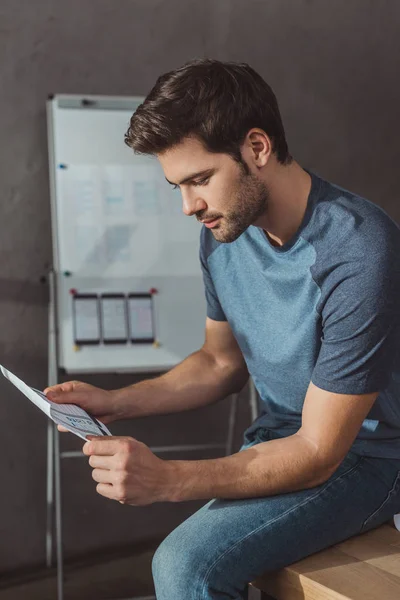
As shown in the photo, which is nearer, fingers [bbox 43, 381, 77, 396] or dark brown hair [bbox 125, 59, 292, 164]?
dark brown hair [bbox 125, 59, 292, 164]

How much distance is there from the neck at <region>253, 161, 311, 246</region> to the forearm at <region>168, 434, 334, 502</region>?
39cm

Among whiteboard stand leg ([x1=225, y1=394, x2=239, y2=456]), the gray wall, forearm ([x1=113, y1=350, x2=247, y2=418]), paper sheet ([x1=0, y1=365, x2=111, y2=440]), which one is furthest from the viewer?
whiteboard stand leg ([x1=225, y1=394, x2=239, y2=456])

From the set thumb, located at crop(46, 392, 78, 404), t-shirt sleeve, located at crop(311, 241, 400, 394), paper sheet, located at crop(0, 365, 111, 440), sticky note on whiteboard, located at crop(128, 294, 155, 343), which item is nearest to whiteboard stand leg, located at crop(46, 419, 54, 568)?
sticky note on whiteboard, located at crop(128, 294, 155, 343)

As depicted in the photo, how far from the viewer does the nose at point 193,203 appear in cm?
149

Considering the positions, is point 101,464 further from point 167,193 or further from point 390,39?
point 390,39

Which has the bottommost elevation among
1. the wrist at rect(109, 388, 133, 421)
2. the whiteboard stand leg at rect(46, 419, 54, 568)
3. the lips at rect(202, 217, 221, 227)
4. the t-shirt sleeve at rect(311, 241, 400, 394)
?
the whiteboard stand leg at rect(46, 419, 54, 568)

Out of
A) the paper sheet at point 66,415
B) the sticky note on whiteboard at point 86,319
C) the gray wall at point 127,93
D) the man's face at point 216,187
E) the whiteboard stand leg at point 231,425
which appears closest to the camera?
the paper sheet at point 66,415

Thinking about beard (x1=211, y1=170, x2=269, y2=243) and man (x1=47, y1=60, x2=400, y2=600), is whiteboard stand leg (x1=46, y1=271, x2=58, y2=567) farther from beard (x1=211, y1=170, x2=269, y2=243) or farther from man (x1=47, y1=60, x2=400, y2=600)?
beard (x1=211, y1=170, x2=269, y2=243)

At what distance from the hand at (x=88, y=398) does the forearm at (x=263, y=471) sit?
332 mm

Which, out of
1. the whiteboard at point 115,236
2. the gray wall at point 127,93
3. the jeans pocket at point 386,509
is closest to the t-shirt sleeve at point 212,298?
the jeans pocket at point 386,509

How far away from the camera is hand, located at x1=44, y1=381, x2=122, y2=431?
157 centimetres

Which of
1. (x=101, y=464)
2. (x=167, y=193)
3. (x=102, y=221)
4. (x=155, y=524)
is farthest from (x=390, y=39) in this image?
(x=101, y=464)

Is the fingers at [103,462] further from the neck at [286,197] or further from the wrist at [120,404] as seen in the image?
the neck at [286,197]

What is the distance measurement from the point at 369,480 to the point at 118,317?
1.49 metres
